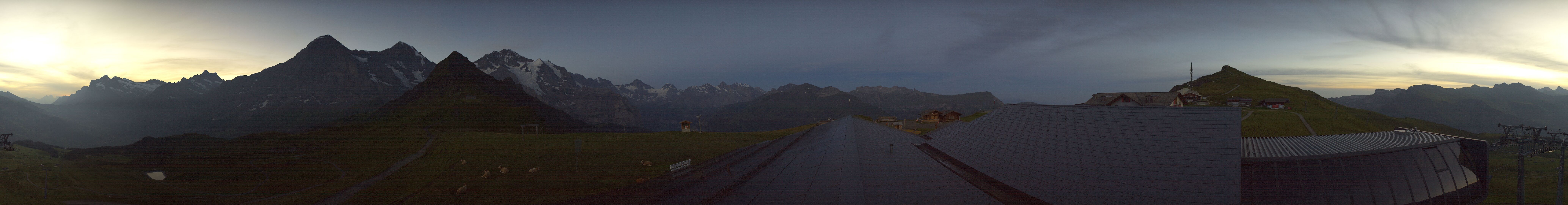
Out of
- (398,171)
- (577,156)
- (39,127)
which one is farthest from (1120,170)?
(39,127)

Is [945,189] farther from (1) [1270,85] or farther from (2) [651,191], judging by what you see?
(1) [1270,85]

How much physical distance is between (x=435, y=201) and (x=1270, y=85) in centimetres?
19556

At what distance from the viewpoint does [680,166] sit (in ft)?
108

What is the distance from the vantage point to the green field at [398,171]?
3081 centimetres

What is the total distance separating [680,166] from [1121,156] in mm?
27224

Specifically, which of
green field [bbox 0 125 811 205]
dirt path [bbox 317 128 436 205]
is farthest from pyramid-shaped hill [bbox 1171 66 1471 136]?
dirt path [bbox 317 128 436 205]

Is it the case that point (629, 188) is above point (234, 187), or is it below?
above

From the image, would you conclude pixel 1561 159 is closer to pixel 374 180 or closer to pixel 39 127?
pixel 374 180

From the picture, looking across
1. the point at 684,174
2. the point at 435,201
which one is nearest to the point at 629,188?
the point at 684,174

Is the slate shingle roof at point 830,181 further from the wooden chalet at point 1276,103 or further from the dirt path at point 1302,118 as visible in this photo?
the wooden chalet at point 1276,103

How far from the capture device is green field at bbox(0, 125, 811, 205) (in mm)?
30812

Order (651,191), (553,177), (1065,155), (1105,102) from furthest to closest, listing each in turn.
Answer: (1105,102)
(553,177)
(651,191)
(1065,155)

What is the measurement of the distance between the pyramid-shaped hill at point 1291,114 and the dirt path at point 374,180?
84.7 meters

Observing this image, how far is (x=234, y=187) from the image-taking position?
46125 mm
